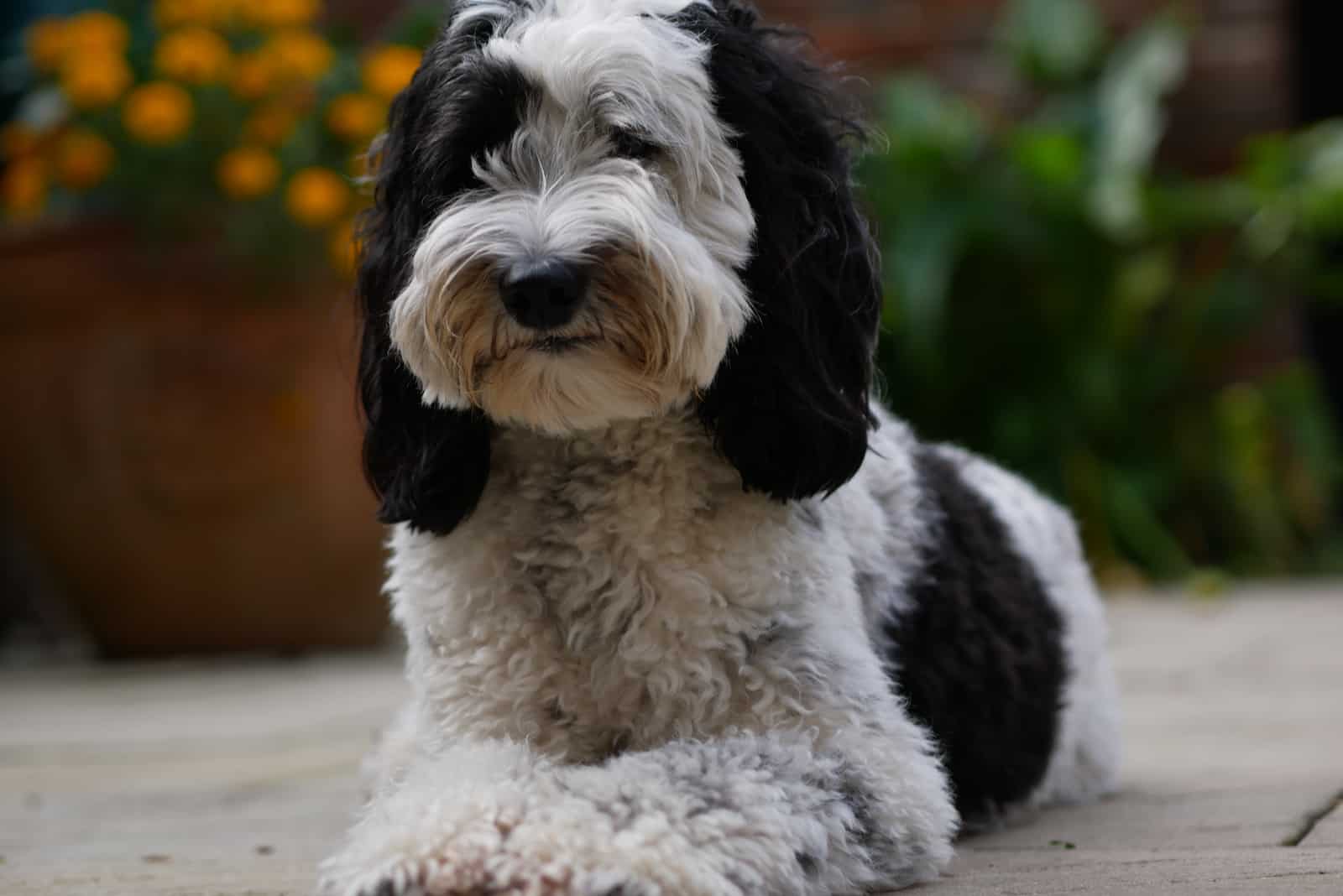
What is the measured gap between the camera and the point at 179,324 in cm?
656

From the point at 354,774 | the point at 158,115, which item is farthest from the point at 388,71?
the point at 354,774

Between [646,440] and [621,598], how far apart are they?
0.88ft

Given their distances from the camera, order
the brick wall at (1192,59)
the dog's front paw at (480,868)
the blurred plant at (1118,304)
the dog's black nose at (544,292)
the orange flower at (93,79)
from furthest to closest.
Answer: the brick wall at (1192,59)
the blurred plant at (1118,304)
the orange flower at (93,79)
the dog's black nose at (544,292)
the dog's front paw at (480,868)

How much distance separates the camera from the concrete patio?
9.88 ft

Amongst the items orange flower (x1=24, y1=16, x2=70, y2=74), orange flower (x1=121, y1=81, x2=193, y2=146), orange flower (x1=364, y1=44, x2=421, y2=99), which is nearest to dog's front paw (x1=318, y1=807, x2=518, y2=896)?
orange flower (x1=364, y1=44, x2=421, y2=99)

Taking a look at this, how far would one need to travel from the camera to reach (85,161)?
21.5 ft

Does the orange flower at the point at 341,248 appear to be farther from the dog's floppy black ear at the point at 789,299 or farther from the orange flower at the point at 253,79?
the dog's floppy black ear at the point at 789,299

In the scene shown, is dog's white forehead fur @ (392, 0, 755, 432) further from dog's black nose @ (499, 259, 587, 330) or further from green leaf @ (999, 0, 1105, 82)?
green leaf @ (999, 0, 1105, 82)

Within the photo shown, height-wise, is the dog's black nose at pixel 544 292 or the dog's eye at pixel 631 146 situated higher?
the dog's eye at pixel 631 146

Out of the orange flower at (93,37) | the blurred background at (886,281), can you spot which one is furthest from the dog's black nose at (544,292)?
the orange flower at (93,37)

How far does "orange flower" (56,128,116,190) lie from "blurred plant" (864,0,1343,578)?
11.3ft

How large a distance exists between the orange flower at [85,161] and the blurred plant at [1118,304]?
3.44m

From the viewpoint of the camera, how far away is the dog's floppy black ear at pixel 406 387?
3.03m

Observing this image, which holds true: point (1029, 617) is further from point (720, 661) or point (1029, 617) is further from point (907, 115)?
point (907, 115)
